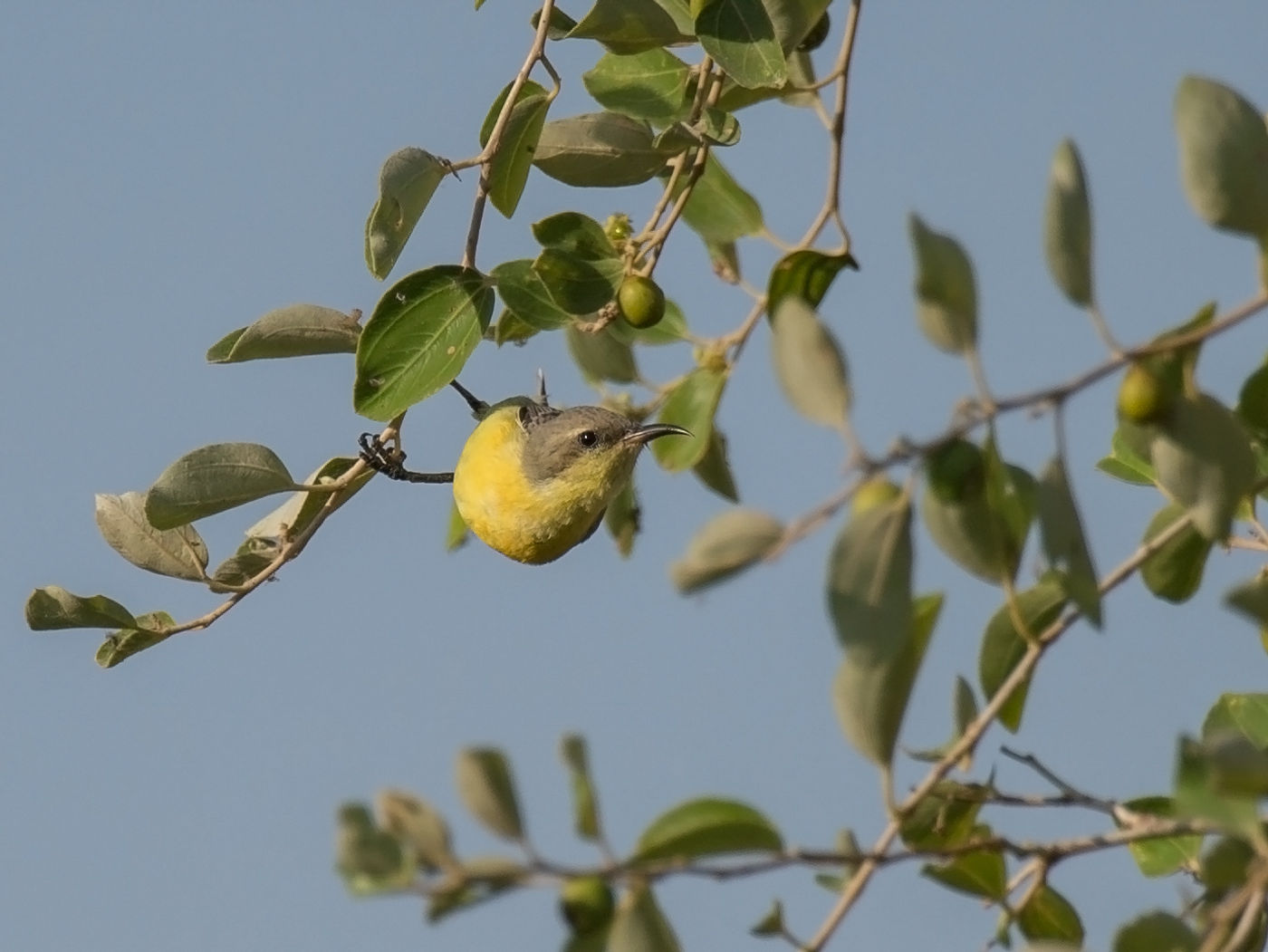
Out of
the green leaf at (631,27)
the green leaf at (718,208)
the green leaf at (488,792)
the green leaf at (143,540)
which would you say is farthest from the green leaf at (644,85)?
the green leaf at (488,792)

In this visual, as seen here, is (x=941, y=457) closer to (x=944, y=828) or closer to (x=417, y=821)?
(x=417, y=821)

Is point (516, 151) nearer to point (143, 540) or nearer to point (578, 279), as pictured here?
point (578, 279)

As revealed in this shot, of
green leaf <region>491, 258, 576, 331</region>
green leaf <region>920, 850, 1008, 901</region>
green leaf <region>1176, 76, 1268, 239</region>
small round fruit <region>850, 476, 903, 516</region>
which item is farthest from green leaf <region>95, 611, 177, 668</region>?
green leaf <region>1176, 76, 1268, 239</region>

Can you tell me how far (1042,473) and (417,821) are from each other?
996 mm

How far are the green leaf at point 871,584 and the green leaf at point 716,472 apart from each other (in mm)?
2118

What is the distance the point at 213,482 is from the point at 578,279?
44.3 inches

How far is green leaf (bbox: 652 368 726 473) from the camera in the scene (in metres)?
3.95

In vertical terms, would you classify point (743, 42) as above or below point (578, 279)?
above

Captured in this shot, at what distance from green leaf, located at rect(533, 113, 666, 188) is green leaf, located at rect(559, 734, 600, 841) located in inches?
97.6

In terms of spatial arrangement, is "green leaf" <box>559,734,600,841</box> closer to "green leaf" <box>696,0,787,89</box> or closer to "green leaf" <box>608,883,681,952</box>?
"green leaf" <box>608,883,681,952</box>

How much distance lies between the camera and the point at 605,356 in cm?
470

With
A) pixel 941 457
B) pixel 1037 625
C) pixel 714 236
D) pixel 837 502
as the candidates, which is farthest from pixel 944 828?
pixel 714 236

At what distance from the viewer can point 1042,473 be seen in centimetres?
239

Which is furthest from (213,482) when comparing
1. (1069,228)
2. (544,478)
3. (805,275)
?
(1069,228)
